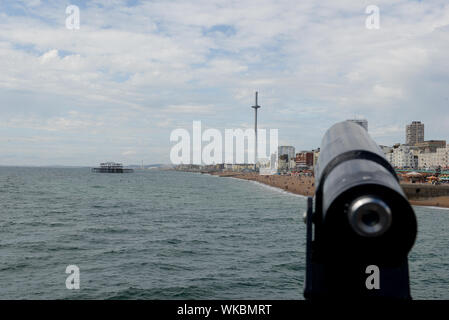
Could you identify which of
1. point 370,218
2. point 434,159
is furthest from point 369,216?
point 434,159

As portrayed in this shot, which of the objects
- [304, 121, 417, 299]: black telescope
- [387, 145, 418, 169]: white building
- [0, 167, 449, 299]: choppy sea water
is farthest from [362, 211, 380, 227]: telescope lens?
[387, 145, 418, 169]: white building

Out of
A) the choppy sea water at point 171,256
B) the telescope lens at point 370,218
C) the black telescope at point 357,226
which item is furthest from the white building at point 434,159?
the telescope lens at point 370,218

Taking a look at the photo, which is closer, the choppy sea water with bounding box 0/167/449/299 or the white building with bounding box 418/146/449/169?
the choppy sea water with bounding box 0/167/449/299

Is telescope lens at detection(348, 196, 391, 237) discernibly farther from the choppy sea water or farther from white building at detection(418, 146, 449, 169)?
white building at detection(418, 146, 449, 169)

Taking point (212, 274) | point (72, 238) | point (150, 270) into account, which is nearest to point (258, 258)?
point (212, 274)

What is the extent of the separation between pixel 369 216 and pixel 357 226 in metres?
0.18

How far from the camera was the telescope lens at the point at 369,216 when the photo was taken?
4.42m

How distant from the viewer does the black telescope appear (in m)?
4.57

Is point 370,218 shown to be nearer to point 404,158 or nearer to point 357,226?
point 357,226

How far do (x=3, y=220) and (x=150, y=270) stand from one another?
28459mm

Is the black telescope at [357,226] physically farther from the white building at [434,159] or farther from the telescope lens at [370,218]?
the white building at [434,159]

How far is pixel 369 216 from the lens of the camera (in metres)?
4.52
